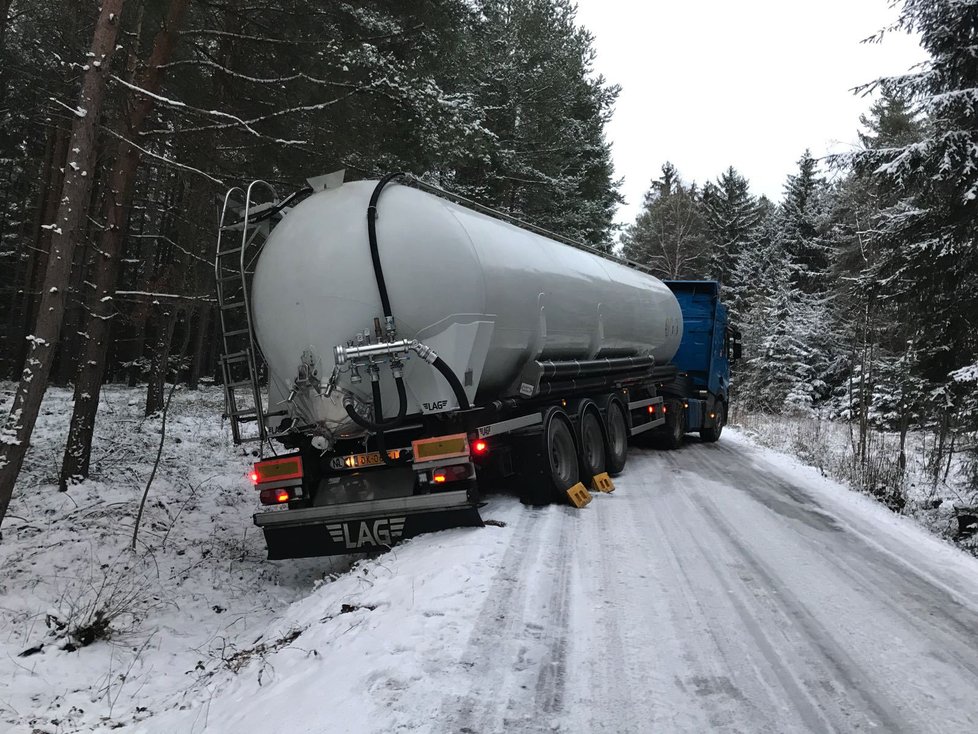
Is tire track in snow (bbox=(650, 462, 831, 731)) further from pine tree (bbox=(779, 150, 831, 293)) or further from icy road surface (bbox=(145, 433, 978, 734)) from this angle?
pine tree (bbox=(779, 150, 831, 293))

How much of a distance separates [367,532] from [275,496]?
1.11 metres

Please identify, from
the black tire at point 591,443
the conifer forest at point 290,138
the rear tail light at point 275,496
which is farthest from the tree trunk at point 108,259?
the black tire at point 591,443

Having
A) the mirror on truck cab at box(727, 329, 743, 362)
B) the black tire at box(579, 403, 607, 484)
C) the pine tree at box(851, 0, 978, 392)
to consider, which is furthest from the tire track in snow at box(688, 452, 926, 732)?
the mirror on truck cab at box(727, 329, 743, 362)

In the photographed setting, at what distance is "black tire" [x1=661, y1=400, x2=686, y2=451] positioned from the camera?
13477mm

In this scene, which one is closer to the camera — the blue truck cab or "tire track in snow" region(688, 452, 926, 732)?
"tire track in snow" region(688, 452, 926, 732)

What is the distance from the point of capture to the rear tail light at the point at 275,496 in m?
6.47

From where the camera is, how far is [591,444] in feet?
28.7

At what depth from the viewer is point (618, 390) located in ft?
33.1

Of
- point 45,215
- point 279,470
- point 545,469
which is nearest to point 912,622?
point 545,469

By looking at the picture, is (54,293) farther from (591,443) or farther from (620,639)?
(591,443)

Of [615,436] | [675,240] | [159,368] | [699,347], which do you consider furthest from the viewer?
[675,240]

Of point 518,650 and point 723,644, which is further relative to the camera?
point 723,644

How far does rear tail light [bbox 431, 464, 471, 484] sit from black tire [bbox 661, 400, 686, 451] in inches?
330

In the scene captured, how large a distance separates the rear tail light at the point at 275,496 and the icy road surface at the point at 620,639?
4.20 ft
